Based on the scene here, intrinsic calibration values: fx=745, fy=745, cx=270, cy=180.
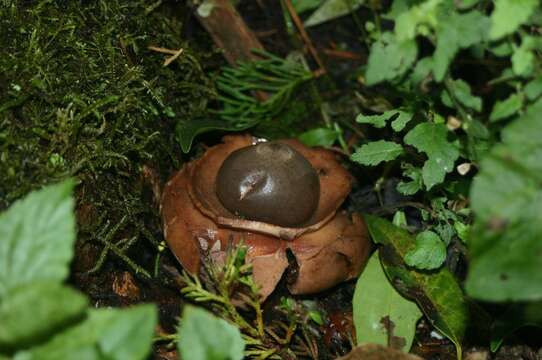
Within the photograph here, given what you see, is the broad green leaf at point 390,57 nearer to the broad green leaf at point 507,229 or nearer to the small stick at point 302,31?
the broad green leaf at point 507,229

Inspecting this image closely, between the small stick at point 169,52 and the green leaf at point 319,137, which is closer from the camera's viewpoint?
the small stick at point 169,52

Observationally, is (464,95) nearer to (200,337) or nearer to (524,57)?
(524,57)

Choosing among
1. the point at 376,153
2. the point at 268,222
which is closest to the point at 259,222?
the point at 268,222

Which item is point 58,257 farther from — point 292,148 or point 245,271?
point 292,148

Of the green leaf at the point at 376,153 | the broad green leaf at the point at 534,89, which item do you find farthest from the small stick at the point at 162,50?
the broad green leaf at the point at 534,89

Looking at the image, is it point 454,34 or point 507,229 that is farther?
point 454,34
